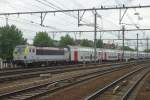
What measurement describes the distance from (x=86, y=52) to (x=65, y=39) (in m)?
38.7

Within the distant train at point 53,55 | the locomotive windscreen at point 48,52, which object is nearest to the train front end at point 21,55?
the distant train at point 53,55

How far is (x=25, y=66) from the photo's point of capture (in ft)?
145

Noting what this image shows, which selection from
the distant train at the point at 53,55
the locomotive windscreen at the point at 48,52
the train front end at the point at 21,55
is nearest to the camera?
the train front end at the point at 21,55

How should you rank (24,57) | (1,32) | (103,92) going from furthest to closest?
(1,32)
(24,57)
(103,92)

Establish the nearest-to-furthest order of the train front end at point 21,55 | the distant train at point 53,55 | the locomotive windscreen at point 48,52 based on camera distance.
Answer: the train front end at point 21,55 < the distant train at point 53,55 < the locomotive windscreen at point 48,52

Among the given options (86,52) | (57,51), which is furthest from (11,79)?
(86,52)

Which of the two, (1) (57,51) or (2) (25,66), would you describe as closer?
(2) (25,66)

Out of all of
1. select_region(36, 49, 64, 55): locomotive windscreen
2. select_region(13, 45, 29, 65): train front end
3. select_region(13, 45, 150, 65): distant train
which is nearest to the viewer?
select_region(13, 45, 29, 65): train front end

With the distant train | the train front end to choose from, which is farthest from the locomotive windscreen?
the train front end

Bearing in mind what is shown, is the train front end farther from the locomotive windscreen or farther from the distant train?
the locomotive windscreen

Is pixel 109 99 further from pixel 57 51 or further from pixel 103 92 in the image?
pixel 57 51

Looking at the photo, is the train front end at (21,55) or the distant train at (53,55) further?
the distant train at (53,55)

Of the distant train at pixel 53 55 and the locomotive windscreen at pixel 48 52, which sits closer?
the distant train at pixel 53 55

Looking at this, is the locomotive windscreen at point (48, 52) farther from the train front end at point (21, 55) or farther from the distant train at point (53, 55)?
the train front end at point (21, 55)
